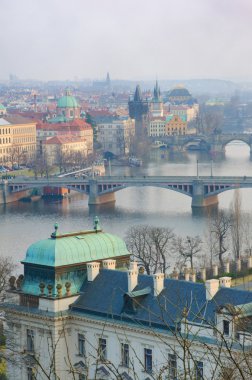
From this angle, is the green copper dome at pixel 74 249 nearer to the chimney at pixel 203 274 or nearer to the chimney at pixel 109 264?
the chimney at pixel 109 264

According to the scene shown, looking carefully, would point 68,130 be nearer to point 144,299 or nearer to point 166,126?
point 166,126

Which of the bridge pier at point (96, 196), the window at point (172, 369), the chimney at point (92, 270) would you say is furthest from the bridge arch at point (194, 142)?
the window at point (172, 369)

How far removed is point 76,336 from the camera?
18.3 metres

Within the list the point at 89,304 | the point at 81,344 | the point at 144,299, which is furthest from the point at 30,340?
the point at 144,299

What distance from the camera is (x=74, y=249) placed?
18953 mm

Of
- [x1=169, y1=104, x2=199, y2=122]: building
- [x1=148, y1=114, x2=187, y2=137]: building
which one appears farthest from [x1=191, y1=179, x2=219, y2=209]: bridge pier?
[x1=169, y1=104, x2=199, y2=122]: building

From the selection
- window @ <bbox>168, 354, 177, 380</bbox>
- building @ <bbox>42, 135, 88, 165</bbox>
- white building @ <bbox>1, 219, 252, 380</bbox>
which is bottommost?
building @ <bbox>42, 135, 88, 165</bbox>

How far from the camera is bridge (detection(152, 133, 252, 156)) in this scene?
3676 inches

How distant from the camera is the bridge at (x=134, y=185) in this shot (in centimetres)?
5288

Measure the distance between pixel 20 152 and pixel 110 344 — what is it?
209 ft

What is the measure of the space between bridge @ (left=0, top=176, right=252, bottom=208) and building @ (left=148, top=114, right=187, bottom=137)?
4776cm

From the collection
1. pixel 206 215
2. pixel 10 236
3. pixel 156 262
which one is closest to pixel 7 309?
pixel 156 262

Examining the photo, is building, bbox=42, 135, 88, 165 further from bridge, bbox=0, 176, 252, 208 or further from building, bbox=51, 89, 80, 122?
building, bbox=51, 89, 80, 122

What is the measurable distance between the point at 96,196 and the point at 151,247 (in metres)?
22.3
